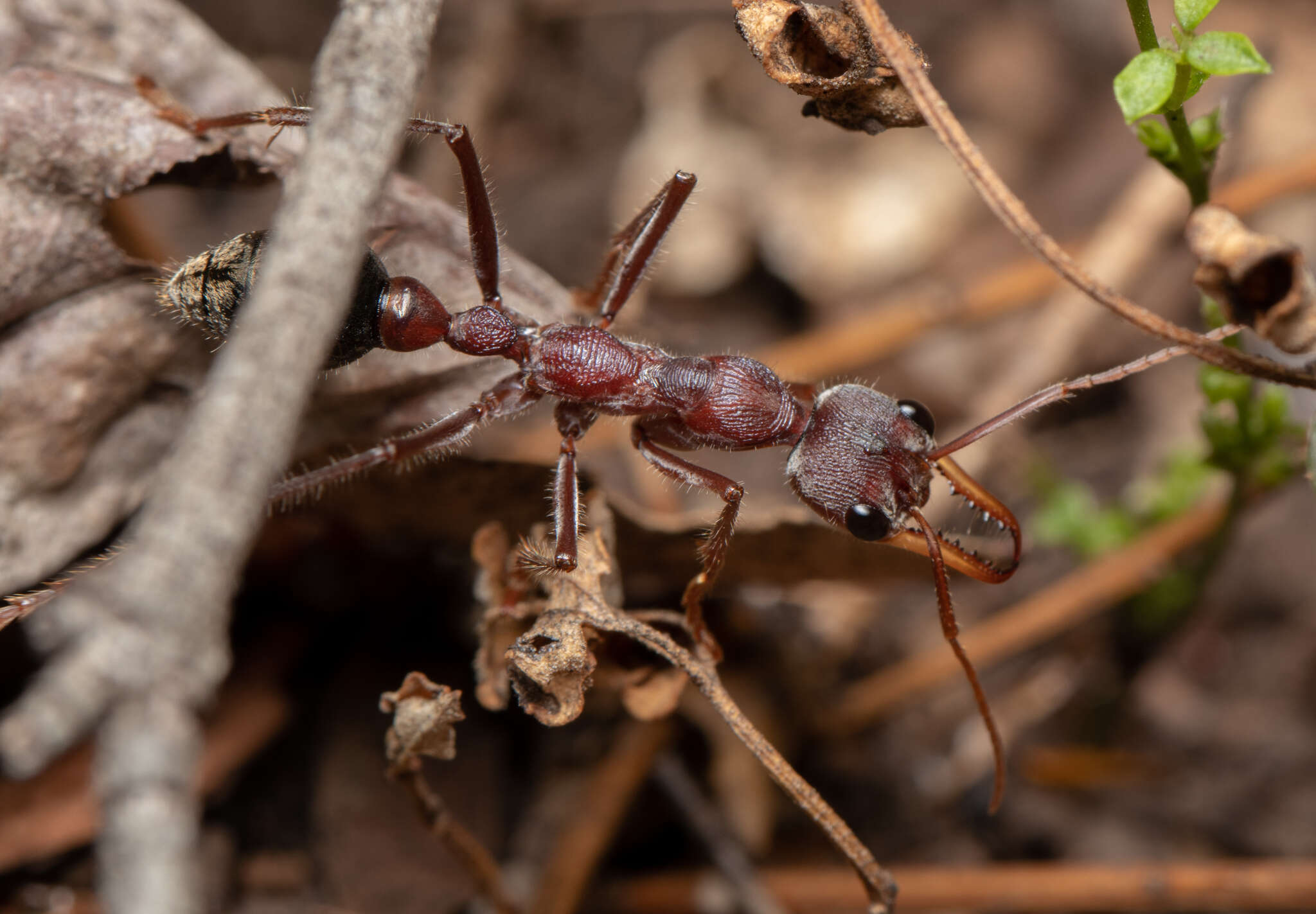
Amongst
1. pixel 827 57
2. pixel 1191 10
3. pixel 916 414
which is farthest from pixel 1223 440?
pixel 827 57

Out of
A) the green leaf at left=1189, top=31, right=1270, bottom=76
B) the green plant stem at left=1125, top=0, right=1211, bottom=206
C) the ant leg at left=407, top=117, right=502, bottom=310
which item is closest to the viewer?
the green leaf at left=1189, top=31, right=1270, bottom=76

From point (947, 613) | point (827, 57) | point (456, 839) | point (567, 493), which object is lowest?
point (456, 839)

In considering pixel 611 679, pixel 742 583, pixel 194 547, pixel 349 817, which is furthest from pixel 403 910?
pixel 194 547

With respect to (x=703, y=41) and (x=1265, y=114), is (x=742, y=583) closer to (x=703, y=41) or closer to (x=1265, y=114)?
(x=703, y=41)

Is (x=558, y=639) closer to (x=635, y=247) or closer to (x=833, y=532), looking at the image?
(x=833, y=532)

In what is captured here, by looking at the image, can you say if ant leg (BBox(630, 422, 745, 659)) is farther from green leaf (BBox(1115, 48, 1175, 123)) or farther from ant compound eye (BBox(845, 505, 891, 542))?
green leaf (BBox(1115, 48, 1175, 123))

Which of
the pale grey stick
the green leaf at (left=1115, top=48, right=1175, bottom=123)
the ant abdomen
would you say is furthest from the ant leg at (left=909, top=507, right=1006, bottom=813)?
the pale grey stick
